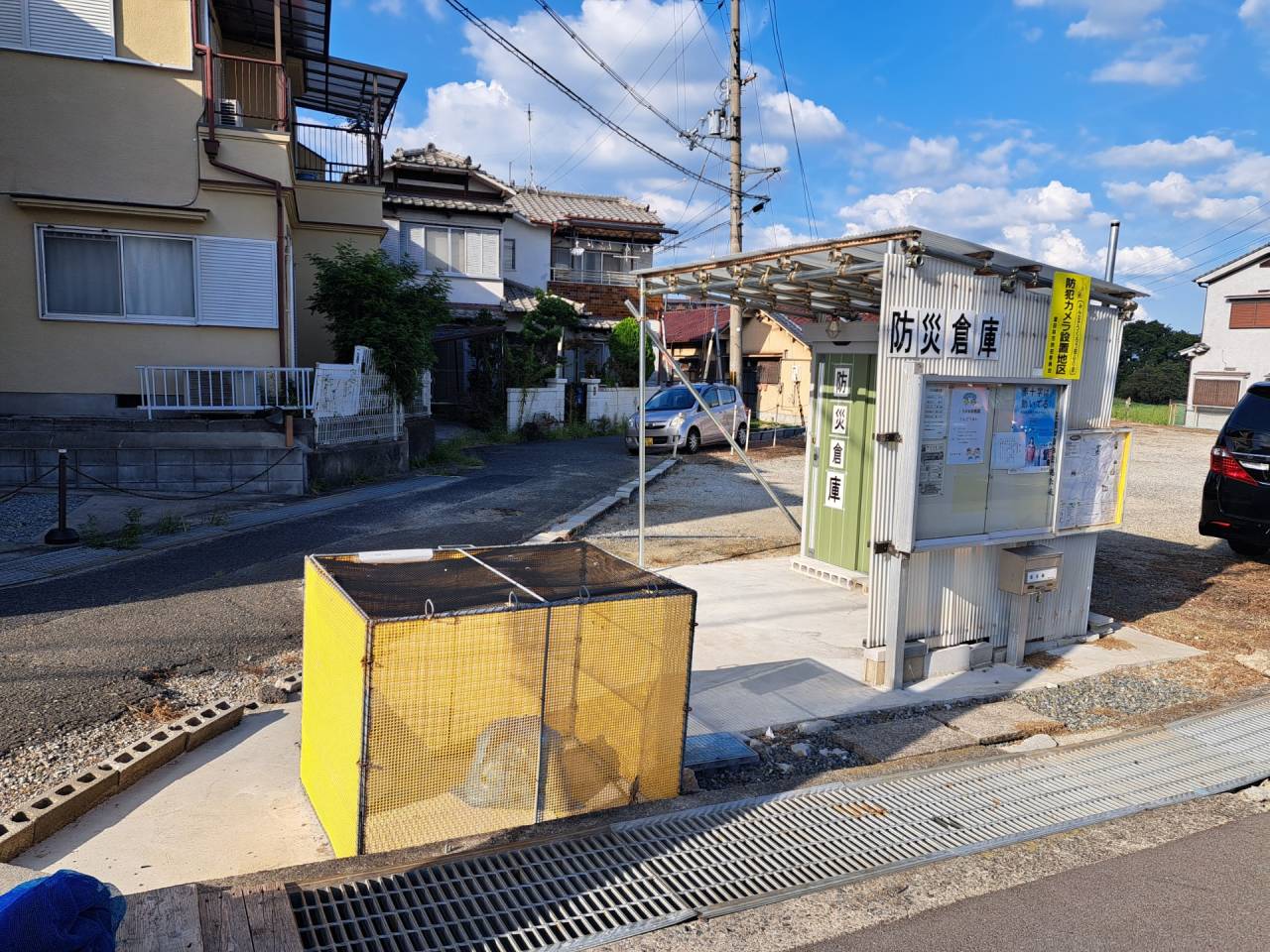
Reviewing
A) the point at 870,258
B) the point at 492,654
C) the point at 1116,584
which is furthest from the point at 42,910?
the point at 1116,584

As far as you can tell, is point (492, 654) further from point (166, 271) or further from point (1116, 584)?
point (166, 271)

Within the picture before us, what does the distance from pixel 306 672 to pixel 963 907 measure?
2998 mm

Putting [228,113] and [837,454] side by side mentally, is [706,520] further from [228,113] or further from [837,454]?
[228,113]

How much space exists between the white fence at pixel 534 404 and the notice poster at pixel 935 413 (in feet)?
55.6

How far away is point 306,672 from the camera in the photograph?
4.04 metres

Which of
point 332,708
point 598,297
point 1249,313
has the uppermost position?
point 1249,313

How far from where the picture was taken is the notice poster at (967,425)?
569 cm

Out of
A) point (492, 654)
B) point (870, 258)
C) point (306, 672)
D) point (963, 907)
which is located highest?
point (870, 258)

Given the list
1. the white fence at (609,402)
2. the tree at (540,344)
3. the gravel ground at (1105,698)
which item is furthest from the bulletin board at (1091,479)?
the white fence at (609,402)

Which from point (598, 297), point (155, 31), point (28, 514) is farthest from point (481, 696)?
point (598, 297)

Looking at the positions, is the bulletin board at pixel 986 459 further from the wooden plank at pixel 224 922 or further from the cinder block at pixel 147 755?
the cinder block at pixel 147 755

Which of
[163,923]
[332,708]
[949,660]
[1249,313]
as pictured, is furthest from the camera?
[1249,313]

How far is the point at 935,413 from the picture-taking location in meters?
5.60

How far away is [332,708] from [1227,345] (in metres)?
39.6
